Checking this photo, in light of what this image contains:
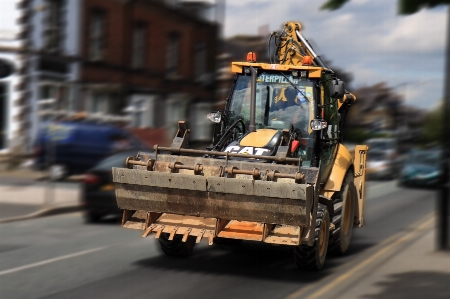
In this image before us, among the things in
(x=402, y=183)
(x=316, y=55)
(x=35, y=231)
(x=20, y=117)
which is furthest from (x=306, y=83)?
(x=402, y=183)

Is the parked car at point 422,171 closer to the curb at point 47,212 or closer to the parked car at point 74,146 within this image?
the parked car at point 74,146

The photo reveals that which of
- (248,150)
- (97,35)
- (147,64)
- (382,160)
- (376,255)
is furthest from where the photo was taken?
(382,160)

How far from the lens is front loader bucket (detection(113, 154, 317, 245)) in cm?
948

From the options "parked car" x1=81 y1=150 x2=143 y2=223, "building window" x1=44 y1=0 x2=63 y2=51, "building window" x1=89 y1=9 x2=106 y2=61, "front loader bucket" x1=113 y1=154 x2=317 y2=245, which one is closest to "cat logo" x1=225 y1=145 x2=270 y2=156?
"front loader bucket" x1=113 y1=154 x2=317 y2=245

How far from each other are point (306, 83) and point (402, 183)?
22445 mm

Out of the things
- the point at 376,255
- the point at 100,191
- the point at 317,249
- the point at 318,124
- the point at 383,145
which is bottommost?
the point at 376,255

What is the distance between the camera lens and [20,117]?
2770 cm

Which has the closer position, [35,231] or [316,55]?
[316,55]

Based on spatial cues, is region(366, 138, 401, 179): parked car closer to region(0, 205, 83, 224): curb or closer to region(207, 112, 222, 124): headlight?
region(0, 205, 83, 224): curb

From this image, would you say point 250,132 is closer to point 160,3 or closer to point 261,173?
point 261,173

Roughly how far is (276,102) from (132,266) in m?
3.10

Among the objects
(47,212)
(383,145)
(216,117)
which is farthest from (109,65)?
(216,117)

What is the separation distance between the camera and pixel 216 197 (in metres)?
9.83

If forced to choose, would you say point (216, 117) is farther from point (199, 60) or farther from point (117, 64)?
point (199, 60)
